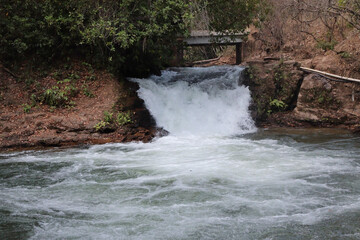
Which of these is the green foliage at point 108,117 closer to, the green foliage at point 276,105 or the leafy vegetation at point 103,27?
the leafy vegetation at point 103,27

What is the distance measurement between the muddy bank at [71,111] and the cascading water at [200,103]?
0.72 m

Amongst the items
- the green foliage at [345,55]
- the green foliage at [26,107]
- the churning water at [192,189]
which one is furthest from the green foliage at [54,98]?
the green foliage at [345,55]

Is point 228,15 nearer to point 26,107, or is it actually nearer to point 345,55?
point 345,55

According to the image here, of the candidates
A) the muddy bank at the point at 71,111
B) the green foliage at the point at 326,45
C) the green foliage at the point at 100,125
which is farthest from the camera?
the green foliage at the point at 326,45

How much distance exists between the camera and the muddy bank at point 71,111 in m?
12.2

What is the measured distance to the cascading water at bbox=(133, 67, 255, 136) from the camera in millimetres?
14414

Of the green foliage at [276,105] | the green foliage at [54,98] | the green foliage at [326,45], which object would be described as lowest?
the green foliage at [276,105]

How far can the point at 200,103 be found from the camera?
15.6m

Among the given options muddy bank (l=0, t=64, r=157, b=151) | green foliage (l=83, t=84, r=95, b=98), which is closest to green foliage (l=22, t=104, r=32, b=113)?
muddy bank (l=0, t=64, r=157, b=151)

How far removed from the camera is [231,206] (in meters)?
6.66

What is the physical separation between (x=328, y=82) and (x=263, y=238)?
10866 mm

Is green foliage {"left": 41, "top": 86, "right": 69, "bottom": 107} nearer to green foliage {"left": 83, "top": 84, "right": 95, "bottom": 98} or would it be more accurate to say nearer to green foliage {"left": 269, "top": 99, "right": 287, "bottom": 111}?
green foliage {"left": 83, "top": 84, "right": 95, "bottom": 98}

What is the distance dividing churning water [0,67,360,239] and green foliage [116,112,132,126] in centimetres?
137

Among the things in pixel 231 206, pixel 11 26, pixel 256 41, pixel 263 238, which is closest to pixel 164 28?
pixel 11 26
